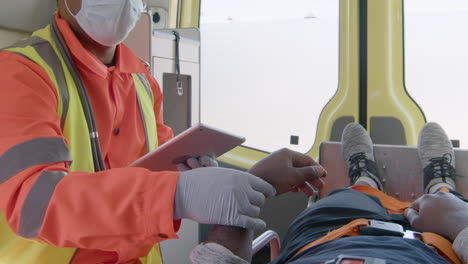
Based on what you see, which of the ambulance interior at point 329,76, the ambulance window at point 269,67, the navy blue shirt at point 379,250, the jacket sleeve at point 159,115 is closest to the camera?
the navy blue shirt at point 379,250

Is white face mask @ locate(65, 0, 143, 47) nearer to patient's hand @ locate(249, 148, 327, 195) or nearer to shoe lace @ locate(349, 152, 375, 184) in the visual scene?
patient's hand @ locate(249, 148, 327, 195)

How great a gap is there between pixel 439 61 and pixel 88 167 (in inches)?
68.5

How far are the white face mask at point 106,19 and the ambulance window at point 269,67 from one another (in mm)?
1309

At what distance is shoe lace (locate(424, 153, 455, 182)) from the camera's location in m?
1.61

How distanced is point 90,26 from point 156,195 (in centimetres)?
65

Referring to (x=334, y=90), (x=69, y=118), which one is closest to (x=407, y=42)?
(x=334, y=90)

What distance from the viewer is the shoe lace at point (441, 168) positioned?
161cm

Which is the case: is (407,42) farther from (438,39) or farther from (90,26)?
(90,26)

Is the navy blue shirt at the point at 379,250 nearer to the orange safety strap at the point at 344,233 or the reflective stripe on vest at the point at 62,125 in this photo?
the orange safety strap at the point at 344,233

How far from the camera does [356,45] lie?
2.14 metres

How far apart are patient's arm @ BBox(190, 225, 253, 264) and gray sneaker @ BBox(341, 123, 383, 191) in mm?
1009

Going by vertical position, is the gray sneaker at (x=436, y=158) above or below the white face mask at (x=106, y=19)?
below

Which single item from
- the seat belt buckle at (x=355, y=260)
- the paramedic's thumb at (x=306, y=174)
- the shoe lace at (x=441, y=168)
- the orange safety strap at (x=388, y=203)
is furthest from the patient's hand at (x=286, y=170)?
the shoe lace at (x=441, y=168)

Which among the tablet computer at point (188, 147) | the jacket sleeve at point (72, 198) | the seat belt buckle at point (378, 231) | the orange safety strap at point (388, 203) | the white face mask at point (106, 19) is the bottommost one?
the seat belt buckle at point (378, 231)
